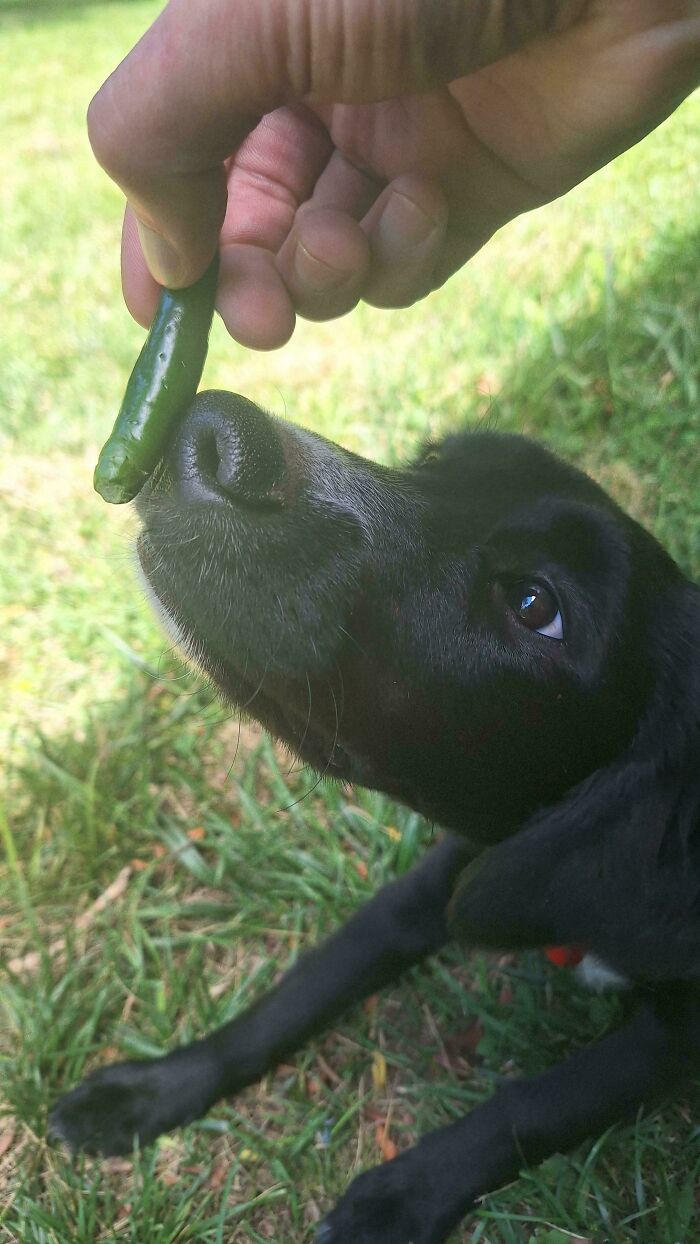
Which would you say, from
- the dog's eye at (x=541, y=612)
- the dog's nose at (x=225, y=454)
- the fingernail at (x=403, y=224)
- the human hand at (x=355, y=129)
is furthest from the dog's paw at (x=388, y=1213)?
the fingernail at (x=403, y=224)

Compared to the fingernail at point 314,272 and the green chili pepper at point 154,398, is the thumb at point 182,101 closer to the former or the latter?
the green chili pepper at point 154,398

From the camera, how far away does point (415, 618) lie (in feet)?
5.43

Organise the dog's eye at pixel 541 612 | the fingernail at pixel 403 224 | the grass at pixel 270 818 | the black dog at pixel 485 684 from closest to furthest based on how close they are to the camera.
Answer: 1. the black dog at pixel 485 684
2. the dog's eye at pixel 541 612
3. the grass at pixel 270 818
4. the fingernail at pixel 403 224

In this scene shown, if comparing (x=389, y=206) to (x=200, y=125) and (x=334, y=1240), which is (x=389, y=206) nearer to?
(x=200, y=125)

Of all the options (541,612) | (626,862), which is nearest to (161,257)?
(541,612)

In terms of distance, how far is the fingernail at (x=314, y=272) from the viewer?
1.94 m

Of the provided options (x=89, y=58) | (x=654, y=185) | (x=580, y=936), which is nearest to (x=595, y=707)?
(x=580, y=936)

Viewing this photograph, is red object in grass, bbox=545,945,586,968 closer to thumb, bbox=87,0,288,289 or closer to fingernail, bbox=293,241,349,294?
fingernail, bbox=293,241,349,294

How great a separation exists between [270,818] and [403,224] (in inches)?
56.6

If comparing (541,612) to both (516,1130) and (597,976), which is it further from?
(516,1130)

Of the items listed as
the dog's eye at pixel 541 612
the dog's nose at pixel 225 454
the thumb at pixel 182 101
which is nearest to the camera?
the thumb at pixel 182 101

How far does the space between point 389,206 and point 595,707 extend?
1088 mm

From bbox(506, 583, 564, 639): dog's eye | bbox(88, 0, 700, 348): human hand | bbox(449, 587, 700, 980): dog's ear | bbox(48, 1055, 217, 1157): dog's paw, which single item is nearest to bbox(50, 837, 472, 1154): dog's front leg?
bbox(48, 1055, 217, 1157): dog's paw

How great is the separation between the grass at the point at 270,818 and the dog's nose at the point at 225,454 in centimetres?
47
